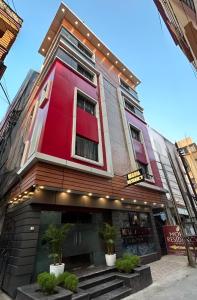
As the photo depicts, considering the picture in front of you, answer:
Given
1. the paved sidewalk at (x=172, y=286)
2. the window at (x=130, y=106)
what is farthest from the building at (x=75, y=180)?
the window at (x=130, y=106)

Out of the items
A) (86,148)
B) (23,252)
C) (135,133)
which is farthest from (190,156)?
(23,252)

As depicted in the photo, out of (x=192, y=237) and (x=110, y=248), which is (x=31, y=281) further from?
(x=192, y=237)

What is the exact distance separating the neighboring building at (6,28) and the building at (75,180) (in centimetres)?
286

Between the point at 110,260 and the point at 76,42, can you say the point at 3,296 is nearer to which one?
the point at 110,260

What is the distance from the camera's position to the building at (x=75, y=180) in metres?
7.13

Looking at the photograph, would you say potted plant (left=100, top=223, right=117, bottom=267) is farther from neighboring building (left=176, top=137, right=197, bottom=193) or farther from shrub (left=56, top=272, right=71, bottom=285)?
neighboring building (left=176, top=137, right=197, bottom=193)

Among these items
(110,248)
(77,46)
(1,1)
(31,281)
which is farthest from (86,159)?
→ (77,46)

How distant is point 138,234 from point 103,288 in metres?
5.71

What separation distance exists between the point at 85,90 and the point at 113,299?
12363 mm

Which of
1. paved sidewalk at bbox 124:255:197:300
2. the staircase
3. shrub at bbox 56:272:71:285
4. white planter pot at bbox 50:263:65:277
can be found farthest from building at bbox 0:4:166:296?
paved sidewalk at bbox 124:255:197:300

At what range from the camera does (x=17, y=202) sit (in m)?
8.84

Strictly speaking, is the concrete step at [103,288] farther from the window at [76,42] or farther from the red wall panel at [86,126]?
the window at [76,42]

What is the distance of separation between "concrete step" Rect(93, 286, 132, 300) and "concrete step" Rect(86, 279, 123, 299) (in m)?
0.12

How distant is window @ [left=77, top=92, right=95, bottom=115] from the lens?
1239 cm
